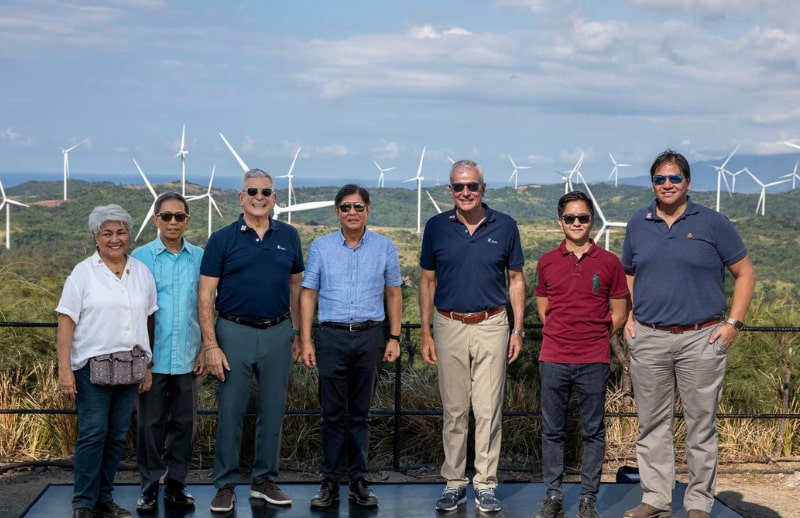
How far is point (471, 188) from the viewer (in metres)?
5.53

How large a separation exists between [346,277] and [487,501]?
168 cm

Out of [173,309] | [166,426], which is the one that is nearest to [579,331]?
[173,309]

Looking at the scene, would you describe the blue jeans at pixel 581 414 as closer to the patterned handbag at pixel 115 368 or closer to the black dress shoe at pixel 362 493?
the black dress shoe at pixel 362 493

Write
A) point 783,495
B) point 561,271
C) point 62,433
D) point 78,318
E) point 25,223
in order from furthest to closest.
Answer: point 25,223, point 62,433, point 783,495, point 561,271, point 78,318

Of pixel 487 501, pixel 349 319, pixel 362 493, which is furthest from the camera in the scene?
pixel 362 493

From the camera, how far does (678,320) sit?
5336 mm

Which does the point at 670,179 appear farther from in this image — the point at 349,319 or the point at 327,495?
the point at 327,495

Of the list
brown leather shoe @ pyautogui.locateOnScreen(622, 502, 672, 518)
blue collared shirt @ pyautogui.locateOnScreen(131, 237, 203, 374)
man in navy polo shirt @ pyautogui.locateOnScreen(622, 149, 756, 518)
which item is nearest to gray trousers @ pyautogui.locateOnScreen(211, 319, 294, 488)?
blue collared shirt @ pyautogui.locateOnScreen(131, 237, 203, 374)

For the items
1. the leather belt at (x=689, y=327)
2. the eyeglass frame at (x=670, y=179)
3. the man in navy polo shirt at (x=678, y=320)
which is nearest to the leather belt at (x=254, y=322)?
the man in navy polo shirt at (x=678, y=320)

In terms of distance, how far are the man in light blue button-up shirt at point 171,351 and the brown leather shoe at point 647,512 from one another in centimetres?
280

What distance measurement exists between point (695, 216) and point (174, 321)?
3.21 m

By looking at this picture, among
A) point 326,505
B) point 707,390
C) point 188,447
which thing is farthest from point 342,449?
point 707,390

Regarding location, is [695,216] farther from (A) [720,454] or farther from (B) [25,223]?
(B) [25,223]

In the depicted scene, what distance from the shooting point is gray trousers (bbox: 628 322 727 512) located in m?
5.38
